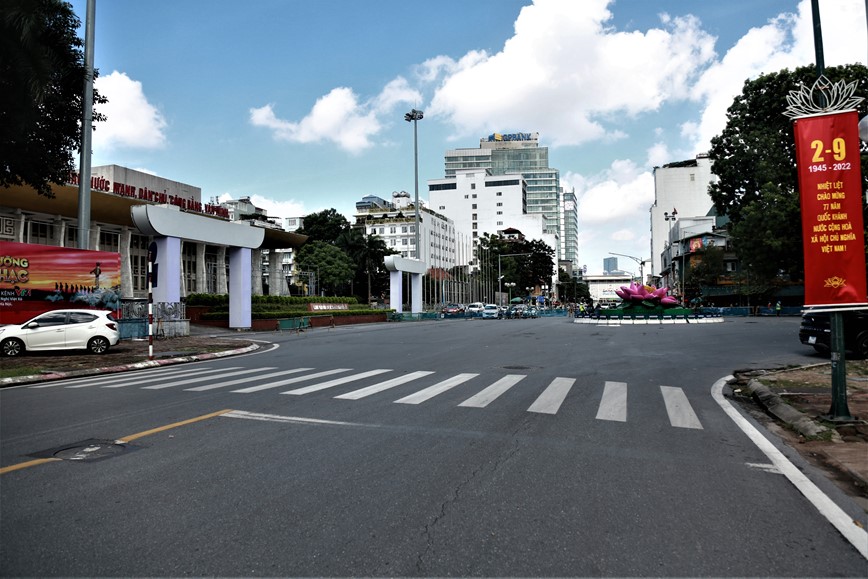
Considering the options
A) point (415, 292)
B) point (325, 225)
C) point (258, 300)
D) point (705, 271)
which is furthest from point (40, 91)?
point (705, 271)

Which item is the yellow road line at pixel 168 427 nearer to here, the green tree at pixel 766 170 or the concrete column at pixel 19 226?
the green tree at pixel 766 170

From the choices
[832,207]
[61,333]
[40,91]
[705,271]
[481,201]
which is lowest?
[61,333]

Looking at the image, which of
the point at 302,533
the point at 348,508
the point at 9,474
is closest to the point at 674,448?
the point at 348,508

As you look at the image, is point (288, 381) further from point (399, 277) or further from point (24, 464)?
point (399, 277)

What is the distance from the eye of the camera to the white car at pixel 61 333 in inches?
642

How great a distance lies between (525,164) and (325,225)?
114 meters

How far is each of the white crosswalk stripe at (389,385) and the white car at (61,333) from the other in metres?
5.11

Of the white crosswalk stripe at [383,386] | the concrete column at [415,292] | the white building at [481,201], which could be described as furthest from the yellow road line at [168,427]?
the white building at [481,201]

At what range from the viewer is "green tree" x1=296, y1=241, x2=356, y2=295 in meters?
70.5

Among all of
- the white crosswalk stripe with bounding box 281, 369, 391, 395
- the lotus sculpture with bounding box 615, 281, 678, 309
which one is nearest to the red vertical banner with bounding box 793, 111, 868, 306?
the white crosswalk stripe with bounding box 281, 369, 391, 395

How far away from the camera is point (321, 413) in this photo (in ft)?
25.2

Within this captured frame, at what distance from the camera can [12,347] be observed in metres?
16.2

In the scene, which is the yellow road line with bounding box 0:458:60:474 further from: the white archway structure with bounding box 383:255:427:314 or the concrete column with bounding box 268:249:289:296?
the concrete column with bounding box 268:249:289:296

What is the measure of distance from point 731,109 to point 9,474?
32436 mm
